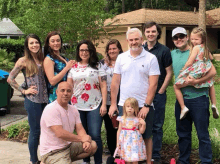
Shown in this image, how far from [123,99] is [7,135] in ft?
11.9

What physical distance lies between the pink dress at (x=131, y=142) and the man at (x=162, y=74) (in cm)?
70

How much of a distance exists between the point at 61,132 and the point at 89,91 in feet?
2.94

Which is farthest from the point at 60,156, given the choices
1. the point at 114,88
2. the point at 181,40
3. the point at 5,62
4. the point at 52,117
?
the point at 5,62

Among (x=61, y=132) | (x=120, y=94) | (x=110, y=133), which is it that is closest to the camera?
(x=61, y=132)

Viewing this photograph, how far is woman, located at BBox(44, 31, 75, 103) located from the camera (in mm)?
5088

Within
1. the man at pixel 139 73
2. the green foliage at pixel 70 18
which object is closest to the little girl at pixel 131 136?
the man at pixel 139 73

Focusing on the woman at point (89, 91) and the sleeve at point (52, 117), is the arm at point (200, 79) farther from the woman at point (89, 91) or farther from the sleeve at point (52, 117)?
the sleeve at point (52, 117)

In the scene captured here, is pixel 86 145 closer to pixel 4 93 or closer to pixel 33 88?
pixel 33 88

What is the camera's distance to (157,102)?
5.36 meters

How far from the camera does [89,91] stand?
16.9 feet

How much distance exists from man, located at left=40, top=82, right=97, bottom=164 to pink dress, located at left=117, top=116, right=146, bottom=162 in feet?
1.44

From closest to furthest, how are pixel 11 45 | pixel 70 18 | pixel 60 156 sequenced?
pixel 60 156, pixel 70 18, pixel 11 45

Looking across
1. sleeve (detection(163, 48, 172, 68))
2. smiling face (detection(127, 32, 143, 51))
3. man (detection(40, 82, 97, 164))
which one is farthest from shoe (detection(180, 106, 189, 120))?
man (detection(40, 82, 97, 164))

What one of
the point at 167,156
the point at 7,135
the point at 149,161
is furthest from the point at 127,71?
the point at 7,135
